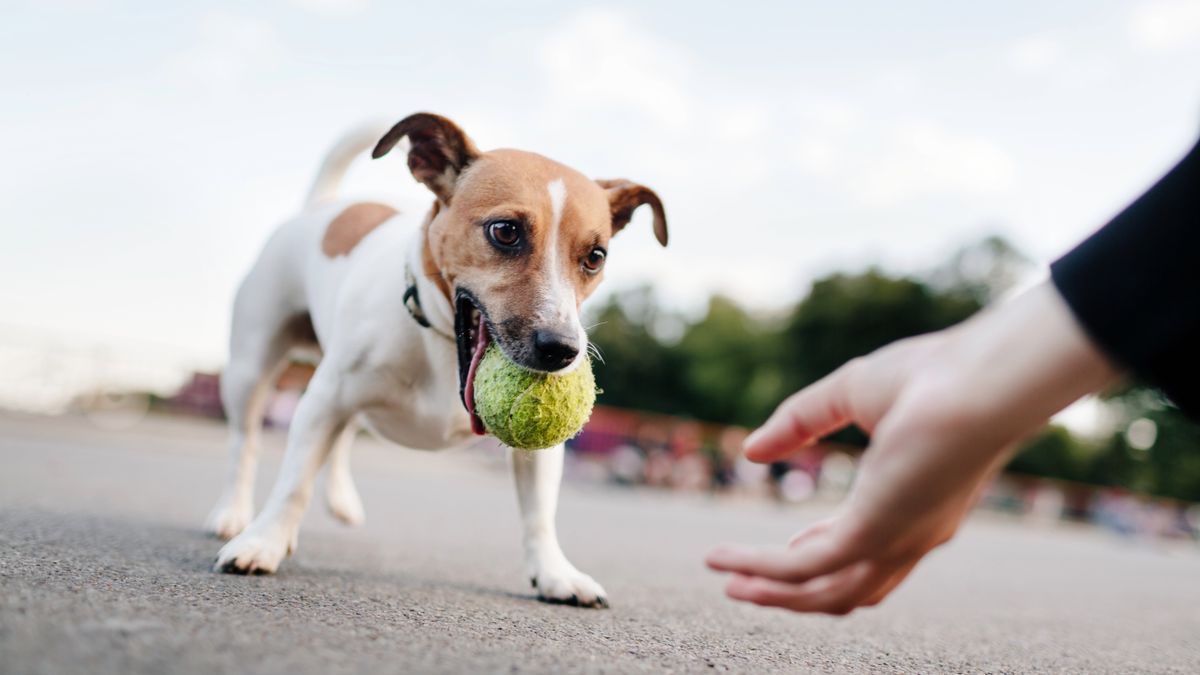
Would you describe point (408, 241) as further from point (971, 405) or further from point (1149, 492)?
point (1149, 492)

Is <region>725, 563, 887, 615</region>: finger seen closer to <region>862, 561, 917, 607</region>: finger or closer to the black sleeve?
<region>862, 561, 917, 607</region>: finger

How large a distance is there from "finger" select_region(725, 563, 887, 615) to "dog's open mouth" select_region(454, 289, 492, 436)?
1396 millimetres

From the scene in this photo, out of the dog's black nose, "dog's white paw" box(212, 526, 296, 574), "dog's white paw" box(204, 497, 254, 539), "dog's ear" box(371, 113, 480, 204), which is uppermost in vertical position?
"dog's ear" box(371, 113, 480, 204)

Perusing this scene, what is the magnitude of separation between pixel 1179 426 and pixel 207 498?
56292 mm

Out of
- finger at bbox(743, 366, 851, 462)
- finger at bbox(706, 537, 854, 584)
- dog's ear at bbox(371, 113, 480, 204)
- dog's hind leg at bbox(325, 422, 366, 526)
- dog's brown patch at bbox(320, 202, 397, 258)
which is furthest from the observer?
dog's hind leg at bbox(325, 422, 366, 526)

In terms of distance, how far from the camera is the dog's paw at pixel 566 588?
Result: 3.10 m

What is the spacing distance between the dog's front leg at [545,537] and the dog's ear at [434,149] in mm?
927

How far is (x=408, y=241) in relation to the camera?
3410mm

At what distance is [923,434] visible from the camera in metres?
1.32

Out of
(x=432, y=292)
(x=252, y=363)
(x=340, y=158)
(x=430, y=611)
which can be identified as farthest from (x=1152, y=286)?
(x=340, y=158)

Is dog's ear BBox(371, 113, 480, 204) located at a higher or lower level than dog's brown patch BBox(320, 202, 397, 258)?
higher

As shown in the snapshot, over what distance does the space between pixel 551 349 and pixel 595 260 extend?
1.94ft

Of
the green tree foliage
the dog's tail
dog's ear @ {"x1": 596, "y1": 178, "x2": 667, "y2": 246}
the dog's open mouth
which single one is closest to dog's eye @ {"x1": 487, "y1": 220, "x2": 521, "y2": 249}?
the dog's open mouth

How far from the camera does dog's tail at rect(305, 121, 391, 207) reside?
15.7 ft
